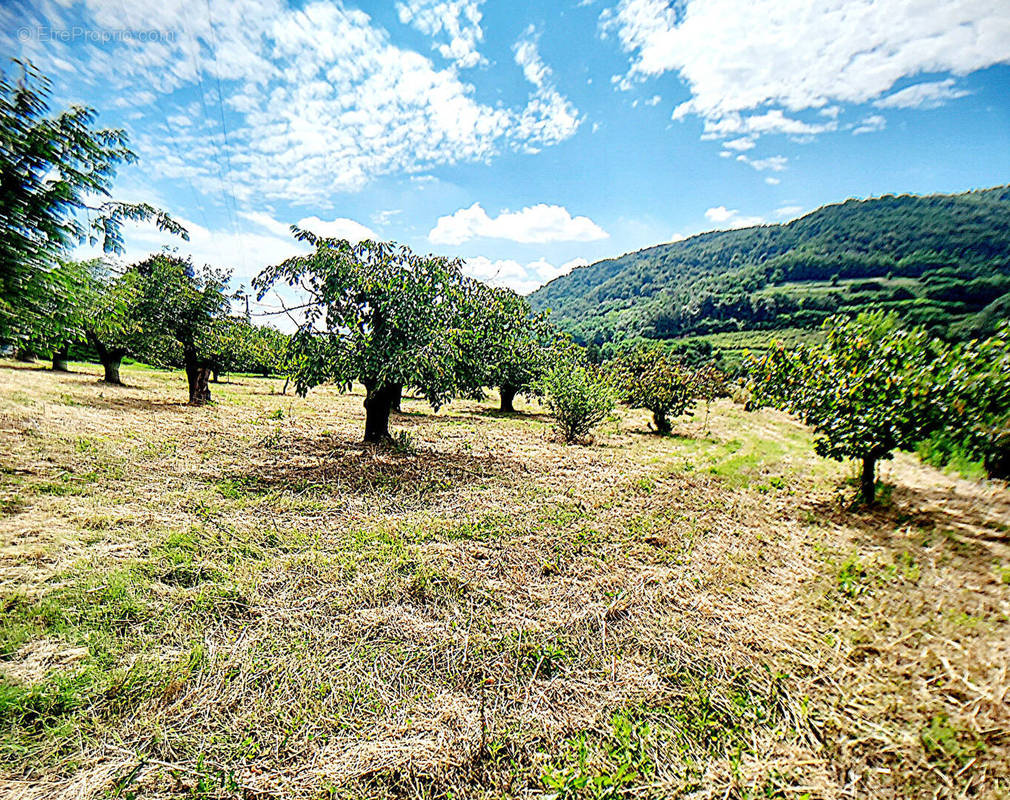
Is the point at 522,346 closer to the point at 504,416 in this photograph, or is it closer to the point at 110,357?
the point at 504,416

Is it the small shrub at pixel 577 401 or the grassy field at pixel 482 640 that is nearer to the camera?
the grassy field at pixel 482 640

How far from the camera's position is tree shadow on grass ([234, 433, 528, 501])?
8.30 meters

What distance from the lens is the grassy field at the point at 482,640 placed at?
2.86m

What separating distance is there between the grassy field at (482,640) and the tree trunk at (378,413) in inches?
138

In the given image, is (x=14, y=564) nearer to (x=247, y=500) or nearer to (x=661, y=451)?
(x=247, y=500)

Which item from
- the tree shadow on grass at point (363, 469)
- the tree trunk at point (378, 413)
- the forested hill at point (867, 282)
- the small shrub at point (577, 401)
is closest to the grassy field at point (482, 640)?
the tree shadow on grass at point (363, 469)

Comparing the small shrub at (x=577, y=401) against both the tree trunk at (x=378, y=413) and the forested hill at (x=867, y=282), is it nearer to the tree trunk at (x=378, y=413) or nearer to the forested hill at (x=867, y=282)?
the tree trunk at (x=378, y=413)

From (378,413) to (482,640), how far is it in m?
8.91

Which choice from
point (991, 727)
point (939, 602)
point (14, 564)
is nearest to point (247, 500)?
point (14, 564)

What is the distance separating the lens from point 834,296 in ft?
429

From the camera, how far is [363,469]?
9.60 metres

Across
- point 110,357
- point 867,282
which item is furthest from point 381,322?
point 867,282

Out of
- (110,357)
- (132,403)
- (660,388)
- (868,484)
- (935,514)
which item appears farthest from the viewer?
(110,357)

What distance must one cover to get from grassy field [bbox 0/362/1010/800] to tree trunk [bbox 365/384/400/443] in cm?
350
